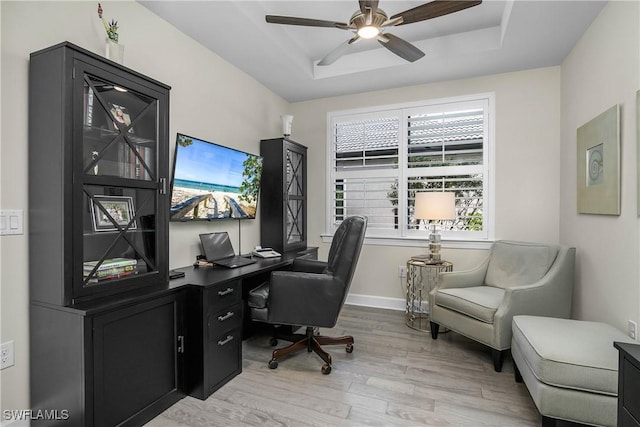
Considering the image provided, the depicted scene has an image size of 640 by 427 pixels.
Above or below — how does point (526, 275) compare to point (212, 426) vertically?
above

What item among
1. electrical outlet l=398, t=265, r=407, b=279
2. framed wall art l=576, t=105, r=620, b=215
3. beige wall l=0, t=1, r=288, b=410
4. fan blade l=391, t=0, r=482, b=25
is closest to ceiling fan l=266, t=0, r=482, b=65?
fan blade l=391, t=0, r=482, b=25

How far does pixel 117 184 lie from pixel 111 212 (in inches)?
6.1

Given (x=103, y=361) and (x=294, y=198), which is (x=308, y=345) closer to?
(x=103, y=361)

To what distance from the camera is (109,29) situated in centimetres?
192

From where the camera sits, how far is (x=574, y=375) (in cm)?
161

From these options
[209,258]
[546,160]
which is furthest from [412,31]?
[209,258]

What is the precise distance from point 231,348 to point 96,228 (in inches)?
45.5

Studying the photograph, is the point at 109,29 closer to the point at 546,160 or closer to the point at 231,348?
the point at 231,348

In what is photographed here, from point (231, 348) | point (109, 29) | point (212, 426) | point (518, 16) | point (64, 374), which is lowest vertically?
point (212, 426)

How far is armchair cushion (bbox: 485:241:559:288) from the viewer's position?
9.27 ft

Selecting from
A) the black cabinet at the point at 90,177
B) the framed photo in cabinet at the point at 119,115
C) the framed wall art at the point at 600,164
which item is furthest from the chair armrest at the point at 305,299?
the framed wall art at the point at 600,164

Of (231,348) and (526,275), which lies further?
(526,275)

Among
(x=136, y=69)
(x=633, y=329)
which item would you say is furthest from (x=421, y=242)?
(x=136, y=69)

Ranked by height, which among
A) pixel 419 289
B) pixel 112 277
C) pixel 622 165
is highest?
pixel 622 165
